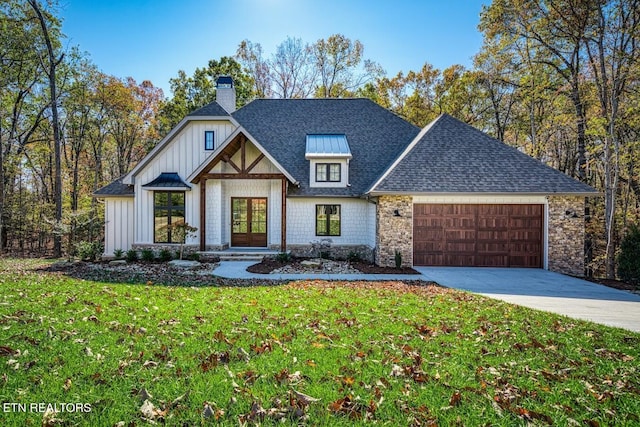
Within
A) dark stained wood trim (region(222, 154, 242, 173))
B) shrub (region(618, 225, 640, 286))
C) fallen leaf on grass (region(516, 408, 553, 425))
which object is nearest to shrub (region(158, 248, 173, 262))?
dark stained wood trim (region(222, 154, 242, 173))

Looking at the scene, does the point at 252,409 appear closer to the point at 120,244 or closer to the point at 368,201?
the point at 368,201

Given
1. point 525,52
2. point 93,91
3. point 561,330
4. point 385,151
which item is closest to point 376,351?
point 561,330

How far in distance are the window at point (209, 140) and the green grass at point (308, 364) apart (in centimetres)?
927

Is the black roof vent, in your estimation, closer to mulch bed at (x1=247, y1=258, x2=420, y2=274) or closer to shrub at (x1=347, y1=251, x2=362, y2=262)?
mulch bed at (x1=247, y1=258, x2=420, y2=274)

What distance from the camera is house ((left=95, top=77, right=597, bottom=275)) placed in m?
12.0

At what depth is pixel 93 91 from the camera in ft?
73.9

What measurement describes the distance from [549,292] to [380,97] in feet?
66.5

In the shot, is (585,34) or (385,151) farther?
(385,151)

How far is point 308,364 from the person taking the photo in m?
3.62

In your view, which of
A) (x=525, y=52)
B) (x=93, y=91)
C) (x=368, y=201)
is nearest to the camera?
(x=368, y=201)

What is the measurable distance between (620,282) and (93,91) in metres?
30.3

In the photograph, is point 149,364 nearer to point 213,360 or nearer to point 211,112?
point 213,360

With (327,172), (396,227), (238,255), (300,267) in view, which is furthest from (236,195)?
(396,227)

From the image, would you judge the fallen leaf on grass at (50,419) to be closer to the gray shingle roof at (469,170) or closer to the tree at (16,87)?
the gray shingle roof at (469,170)
